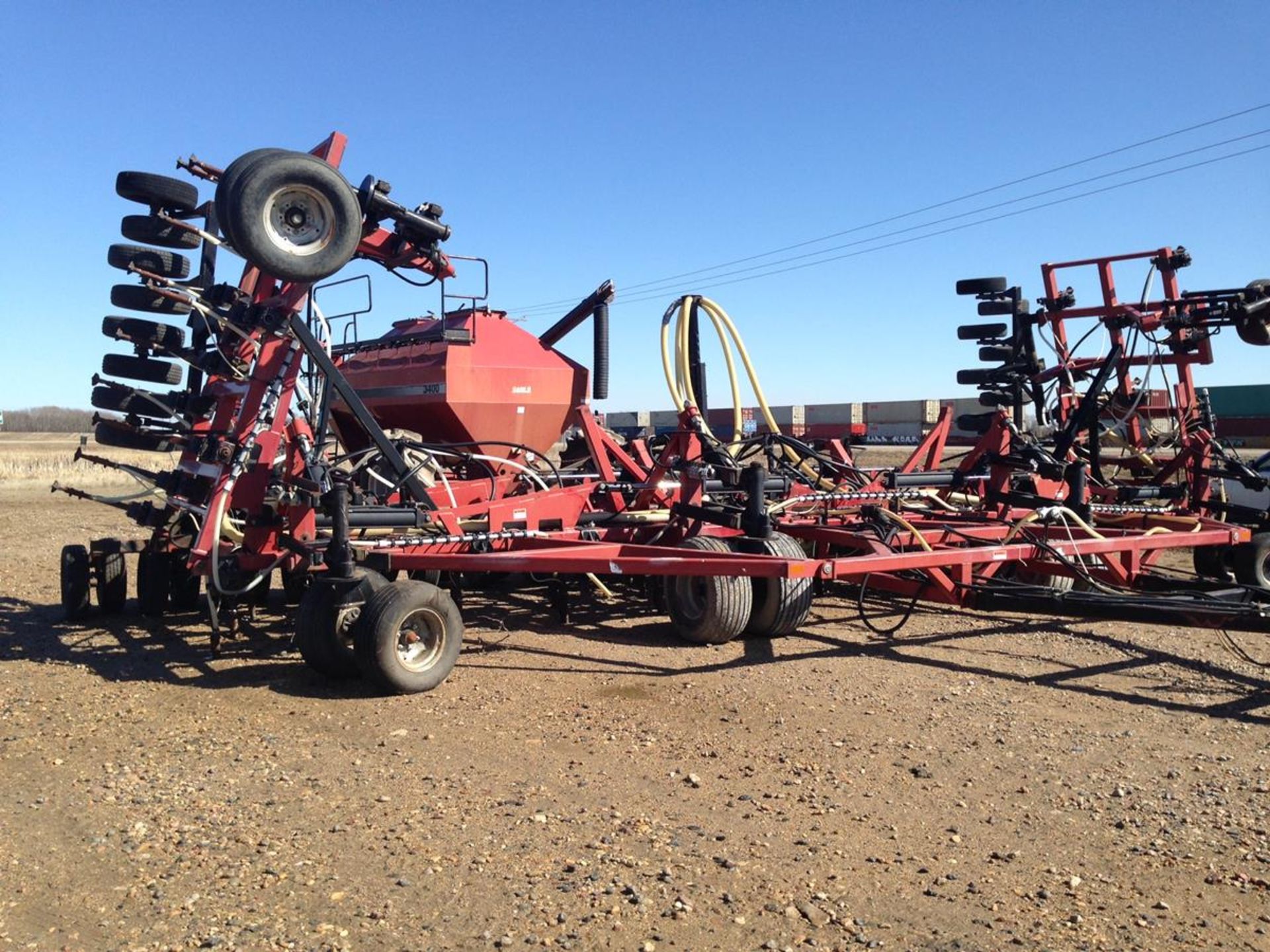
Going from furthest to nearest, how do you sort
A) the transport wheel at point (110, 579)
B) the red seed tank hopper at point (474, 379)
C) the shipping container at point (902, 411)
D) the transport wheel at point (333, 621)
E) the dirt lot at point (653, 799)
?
the shipping container at point (902, 411) < the red seed tank hopper at point (474, 379) < the transport wheel at point (110, 579) < the transport wheel at point (333, 621) < the dirt lot at point (653, 799)

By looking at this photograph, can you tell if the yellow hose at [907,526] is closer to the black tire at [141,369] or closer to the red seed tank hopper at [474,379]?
the red seed tank hopper at [474,379]

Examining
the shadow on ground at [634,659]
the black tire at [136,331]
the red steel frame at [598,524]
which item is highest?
the black tire at [136,331]

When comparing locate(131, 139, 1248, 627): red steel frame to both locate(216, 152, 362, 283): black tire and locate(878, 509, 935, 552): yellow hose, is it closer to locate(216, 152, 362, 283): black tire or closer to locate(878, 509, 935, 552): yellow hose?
locate(878, 509, 935, 552): yellow hose

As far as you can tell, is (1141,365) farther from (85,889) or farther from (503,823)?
(85,889)

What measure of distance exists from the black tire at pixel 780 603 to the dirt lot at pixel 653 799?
22cm

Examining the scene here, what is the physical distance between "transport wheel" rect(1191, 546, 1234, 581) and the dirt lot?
2.42 metres

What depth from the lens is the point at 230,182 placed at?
232 inches

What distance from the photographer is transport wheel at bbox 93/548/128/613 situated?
26.1 feet

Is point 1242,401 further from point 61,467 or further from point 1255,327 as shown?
point 61,467

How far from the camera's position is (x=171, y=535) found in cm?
788

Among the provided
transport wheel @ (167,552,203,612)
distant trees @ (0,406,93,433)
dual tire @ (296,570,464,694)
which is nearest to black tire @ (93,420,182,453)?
transport wheel @ (167,552,203,612)

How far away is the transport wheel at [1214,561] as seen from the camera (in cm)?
903

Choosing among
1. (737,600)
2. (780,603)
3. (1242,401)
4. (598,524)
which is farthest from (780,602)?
(1242,401)

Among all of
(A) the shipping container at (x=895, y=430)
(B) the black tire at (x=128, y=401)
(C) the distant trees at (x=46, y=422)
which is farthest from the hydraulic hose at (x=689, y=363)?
(C) the distant trees at (x=46, y=422)
